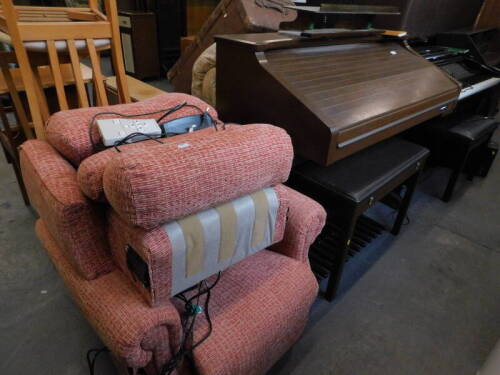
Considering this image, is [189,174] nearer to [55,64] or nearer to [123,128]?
[123,128]

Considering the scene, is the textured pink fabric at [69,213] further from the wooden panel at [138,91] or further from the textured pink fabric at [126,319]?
the wooden panel at [138,91]

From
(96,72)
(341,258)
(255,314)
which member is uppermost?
(96,72)

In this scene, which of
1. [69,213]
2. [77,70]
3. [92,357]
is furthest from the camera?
[77,70]

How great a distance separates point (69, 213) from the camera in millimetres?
794

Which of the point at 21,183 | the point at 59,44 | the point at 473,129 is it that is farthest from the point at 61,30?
the point at 473,129

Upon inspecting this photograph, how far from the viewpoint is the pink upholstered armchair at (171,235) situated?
693mm

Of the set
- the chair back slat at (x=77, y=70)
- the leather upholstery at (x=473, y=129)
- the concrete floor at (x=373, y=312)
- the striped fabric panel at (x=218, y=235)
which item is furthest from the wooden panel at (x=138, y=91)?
the leather upholstery at (x=473, y=129)

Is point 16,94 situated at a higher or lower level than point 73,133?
lower

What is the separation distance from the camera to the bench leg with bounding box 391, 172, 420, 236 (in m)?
1.79

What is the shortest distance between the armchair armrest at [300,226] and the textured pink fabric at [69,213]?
0.56 metres

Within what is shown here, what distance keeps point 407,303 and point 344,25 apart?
147 centimetres

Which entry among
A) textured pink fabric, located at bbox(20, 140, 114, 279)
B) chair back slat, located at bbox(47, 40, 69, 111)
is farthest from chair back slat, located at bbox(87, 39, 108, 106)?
textured pink fabric, located at bbox(20, 140, 114, 279)

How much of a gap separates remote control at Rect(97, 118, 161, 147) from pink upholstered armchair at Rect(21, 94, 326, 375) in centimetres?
→ 5

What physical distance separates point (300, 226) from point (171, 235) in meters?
0.50
